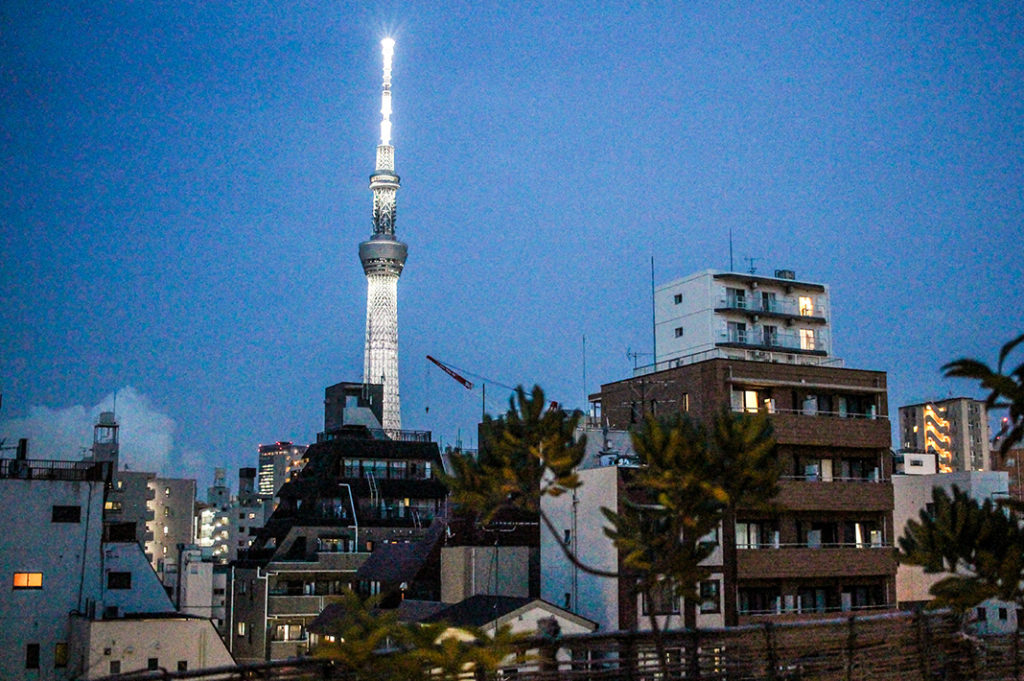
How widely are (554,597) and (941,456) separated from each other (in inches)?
2850

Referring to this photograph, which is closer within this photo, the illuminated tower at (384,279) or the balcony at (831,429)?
the balcony at (831,429)

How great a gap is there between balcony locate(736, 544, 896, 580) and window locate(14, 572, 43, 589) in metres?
22.0

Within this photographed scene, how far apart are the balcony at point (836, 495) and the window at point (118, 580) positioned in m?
22.1

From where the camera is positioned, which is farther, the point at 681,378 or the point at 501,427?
the point at 681,378

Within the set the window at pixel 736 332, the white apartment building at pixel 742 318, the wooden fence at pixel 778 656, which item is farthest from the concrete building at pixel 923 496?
the wooden fence at pixel 778 656

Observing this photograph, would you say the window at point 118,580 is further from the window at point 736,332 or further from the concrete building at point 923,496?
the window at point 736,332

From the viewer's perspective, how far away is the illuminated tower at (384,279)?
12800cm

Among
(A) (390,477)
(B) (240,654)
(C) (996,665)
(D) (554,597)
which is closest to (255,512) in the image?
(A) (390,477)

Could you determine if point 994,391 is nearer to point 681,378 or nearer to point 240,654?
point 681,378

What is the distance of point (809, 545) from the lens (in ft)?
118

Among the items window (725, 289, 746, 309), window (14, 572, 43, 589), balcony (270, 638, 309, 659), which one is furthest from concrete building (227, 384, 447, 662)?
window (725, 289, 746, 309)

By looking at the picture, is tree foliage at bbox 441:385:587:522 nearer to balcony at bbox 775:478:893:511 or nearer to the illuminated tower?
balcony at bbox 775:478:893:511

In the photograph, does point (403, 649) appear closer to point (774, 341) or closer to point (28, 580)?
point (28, 580)

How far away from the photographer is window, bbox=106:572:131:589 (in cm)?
3362
